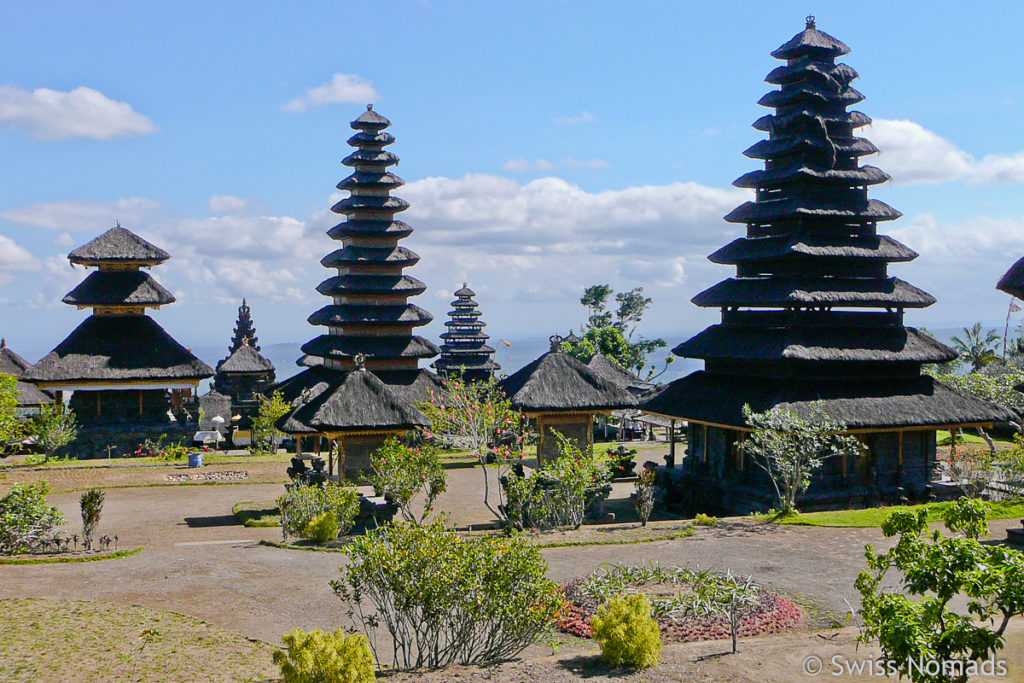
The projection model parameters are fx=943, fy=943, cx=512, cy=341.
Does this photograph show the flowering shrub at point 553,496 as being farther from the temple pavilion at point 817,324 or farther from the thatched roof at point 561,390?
the thatched roof at point 561,390

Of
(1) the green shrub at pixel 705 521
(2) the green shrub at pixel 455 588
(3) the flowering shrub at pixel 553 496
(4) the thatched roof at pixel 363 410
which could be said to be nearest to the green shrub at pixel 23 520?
(4) the thatched roof at pixel 363 410

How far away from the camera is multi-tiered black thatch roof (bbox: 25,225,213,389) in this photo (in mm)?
46688

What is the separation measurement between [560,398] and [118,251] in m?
26.0

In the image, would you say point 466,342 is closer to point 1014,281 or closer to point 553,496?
point 553,496

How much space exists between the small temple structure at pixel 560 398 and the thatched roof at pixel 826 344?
4149 millimetres

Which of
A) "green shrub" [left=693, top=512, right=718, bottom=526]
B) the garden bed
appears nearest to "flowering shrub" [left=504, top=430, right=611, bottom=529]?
"green shrub" [left=693, top=512, right=718, bottom=526]

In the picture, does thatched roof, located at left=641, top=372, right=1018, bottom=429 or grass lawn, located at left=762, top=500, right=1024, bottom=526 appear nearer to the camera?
grass lawn, located at left=762, top=500, right=1024, bottom=526

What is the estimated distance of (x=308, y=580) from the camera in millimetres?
21062

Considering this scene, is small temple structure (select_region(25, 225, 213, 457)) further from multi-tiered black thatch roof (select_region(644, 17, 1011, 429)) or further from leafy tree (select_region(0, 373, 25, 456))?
multi-tiered black thatch roof (select_region(644, 17, 1011, 429))

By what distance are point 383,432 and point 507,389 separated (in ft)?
26.2

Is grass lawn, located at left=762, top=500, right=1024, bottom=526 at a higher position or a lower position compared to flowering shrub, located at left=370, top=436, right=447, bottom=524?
lower

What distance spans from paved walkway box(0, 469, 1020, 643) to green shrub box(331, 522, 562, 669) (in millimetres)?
3522

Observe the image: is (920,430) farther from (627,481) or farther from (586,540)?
(586,540)

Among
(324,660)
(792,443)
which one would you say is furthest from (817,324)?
(324,660)
